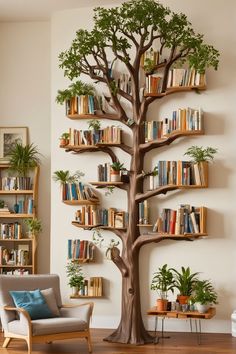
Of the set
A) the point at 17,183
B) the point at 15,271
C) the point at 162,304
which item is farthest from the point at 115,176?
the point at 15,271

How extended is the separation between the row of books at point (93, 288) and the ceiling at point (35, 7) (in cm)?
345

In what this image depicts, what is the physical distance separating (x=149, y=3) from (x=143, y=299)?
3.57 meters

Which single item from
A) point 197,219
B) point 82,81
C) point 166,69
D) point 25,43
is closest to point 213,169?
point 197,219

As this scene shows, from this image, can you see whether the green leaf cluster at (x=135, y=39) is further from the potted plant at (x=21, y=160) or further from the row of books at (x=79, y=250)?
the row of books at (x=79, y=250)

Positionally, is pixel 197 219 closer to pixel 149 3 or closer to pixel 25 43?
pixel 149 3

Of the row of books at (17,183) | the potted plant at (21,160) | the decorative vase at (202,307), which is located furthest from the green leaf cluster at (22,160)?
the decorative vase at (202,307)

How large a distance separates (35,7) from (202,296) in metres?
4.20

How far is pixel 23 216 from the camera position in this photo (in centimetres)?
982

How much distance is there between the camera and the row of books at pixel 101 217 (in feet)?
30.0

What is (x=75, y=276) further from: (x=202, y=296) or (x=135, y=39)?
(x=135, y=39)

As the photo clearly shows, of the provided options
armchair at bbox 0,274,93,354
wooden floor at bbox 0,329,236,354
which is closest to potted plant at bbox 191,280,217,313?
wooden floor at bbox 0,329,236,354

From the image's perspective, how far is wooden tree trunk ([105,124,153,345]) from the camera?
8594mm

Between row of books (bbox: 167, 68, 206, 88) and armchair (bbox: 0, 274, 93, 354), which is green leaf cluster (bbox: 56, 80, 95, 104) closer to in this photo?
row of books (bbox: 167, 68, 206, 88)

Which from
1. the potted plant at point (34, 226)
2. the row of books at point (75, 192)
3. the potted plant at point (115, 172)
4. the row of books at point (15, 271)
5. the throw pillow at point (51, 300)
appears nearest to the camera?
the throw pillow at point (51, 300)
